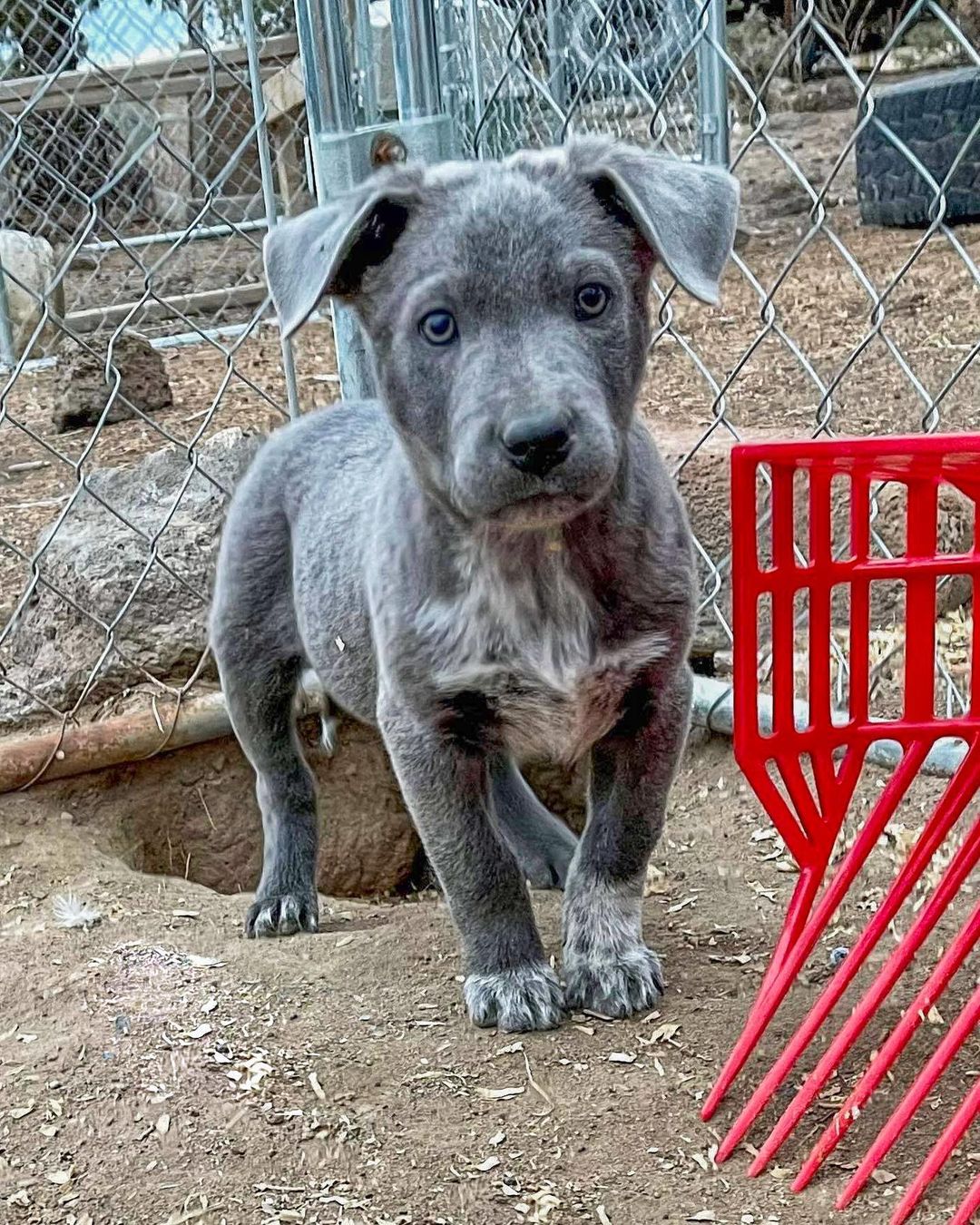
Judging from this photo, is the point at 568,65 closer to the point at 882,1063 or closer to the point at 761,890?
the point at 761,890

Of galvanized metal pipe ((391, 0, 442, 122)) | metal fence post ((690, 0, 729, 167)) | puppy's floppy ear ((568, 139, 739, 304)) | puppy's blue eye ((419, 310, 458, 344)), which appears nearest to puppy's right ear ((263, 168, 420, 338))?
puppy's blue eye ((419, 310, 458, 344))

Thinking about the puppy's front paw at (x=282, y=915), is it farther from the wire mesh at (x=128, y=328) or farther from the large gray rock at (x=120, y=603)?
the large gray rock at (x=120, y=603)

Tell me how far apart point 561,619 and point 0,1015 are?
4.44 ft

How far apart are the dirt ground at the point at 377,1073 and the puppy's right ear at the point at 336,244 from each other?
127 cm

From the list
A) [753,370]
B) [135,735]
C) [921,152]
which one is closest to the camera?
[135,735]

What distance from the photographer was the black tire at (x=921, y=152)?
8562 millimetres

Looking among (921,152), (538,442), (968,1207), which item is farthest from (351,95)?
(921,152)

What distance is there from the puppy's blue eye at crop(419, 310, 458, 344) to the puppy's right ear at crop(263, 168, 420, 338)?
169mm

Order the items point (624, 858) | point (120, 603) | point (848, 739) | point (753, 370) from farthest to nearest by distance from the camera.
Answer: point (753, 370) → point (120, 603) → point (624, 858) → point (848, 739)

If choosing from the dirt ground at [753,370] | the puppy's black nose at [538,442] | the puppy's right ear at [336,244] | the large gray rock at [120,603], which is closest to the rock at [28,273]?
the dirt ground at [753,370]

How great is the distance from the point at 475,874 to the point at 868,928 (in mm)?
742

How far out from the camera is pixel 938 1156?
2113mm

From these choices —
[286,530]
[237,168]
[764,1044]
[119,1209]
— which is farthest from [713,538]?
[237,168]

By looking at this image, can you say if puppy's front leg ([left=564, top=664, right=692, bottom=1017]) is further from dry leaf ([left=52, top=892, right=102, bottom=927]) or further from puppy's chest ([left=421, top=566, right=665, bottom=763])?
dry leaf ([left=52, top=892, right=102, bottom=927])
